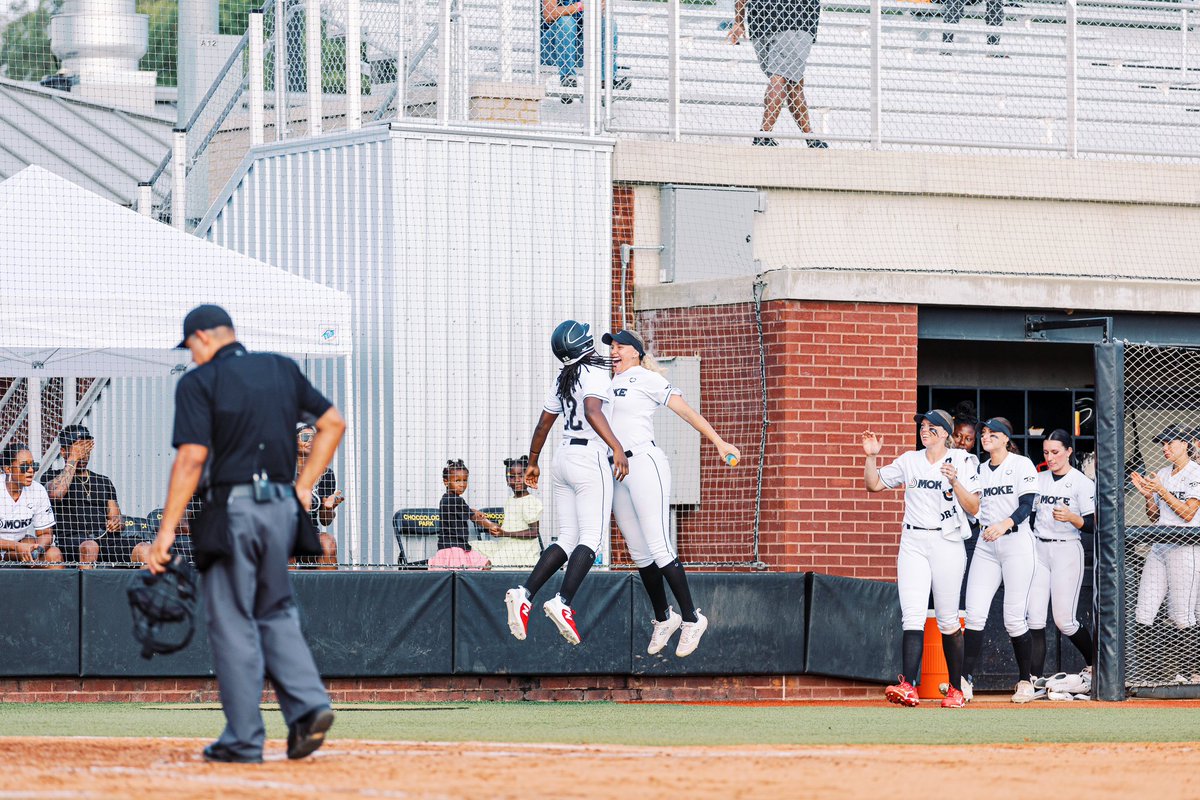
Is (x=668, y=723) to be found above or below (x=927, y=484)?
below

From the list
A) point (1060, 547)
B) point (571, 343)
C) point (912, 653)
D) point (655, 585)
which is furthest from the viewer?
point (1060, 547)

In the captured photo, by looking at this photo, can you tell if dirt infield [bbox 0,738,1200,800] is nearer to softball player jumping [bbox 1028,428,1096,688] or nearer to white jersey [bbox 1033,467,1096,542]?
softball player jumping [bbox 1028,428,1096,688]

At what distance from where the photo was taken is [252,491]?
726 centimetres

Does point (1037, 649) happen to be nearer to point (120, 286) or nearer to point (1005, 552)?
point (1005, 552)

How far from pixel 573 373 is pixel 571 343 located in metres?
0.19

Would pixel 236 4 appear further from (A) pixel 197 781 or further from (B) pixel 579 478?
(A) pixel 197 781

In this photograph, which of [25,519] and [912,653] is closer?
[912,653]

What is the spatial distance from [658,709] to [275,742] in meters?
4.24

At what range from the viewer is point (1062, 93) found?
18953mm

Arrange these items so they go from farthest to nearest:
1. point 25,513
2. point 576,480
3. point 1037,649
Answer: point 1037,649 < point 25,513 < point 576,480

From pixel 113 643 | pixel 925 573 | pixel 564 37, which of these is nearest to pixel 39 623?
pixel 113 643

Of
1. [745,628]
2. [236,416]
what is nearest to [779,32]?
[745,628]

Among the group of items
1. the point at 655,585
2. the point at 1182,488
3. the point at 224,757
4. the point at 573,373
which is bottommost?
the point at 224,757

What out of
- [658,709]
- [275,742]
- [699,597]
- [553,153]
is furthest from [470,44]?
[275,742]
